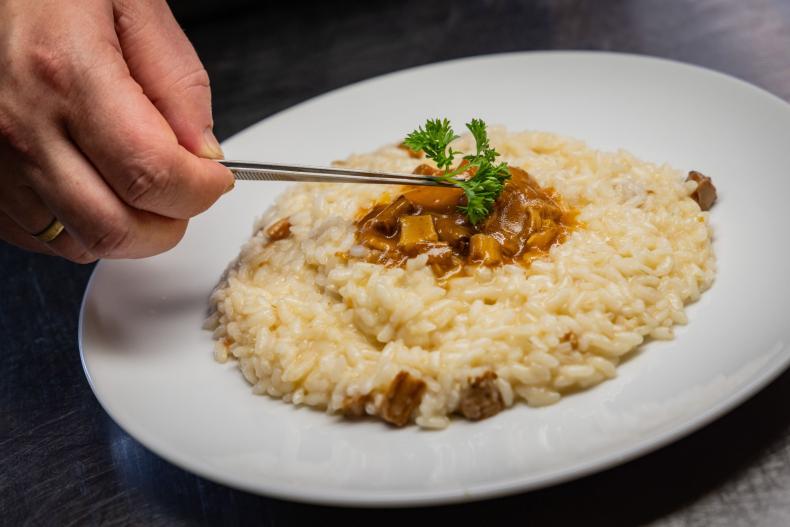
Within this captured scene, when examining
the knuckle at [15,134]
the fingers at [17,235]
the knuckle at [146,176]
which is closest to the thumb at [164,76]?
the knuckle at [146,176]

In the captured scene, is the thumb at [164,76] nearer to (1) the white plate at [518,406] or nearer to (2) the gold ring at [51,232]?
(2) the gold ring at [51,232]

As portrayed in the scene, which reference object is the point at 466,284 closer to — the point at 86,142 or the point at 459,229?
the point at 459,229

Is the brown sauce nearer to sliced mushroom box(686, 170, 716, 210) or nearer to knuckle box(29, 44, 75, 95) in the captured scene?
sliced mushroom box(686, 170, 716, 210)

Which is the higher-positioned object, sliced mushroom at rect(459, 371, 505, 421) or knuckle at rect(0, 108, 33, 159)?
knuckle at rect(0, 108, 33, 159)

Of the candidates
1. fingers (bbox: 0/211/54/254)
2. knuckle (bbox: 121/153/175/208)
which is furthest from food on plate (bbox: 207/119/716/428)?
fingers (bbox: 0/211/54/254)

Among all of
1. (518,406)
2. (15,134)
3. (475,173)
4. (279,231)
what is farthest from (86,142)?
(518,406)

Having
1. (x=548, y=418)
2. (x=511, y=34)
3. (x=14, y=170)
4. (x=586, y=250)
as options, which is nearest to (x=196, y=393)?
(x=14, y=170)

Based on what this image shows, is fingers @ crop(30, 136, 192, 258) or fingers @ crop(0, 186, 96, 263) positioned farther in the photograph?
fingers @ crop(0, 186, 96, 263)

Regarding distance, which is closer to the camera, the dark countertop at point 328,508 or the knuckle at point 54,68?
the dark countertop at point 328,508
